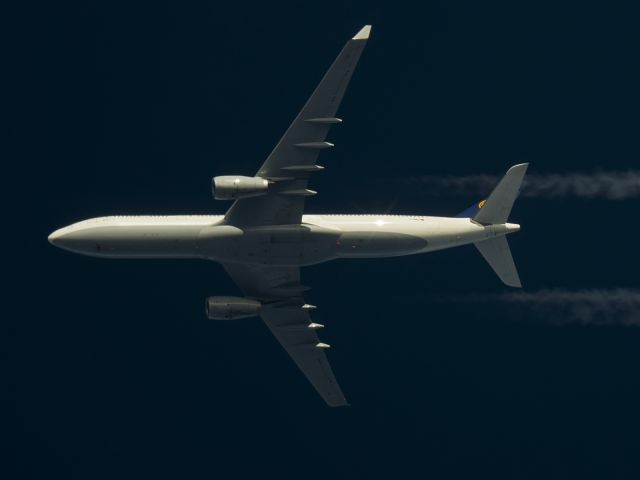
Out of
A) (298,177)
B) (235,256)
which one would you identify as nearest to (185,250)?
(235,256)

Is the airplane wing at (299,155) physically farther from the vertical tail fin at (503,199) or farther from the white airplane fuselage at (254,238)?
the vertical tail fin at (503,199)

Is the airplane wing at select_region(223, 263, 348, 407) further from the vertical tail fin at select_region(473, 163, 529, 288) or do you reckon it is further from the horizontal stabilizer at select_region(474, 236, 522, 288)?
the vertical tail fin at select_region(473, 163, 529, 288)

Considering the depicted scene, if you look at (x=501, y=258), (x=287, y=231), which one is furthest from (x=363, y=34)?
(x=501, y=258)

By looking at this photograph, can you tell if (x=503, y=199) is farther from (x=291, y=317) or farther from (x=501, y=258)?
(x=291, y=317)

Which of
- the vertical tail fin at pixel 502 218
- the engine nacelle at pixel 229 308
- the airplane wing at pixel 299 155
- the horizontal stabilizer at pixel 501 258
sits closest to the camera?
the airplane wing at pixel 299 155

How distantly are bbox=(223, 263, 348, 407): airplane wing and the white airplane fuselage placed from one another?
9.53 feet

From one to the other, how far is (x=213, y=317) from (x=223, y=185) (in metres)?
10.3

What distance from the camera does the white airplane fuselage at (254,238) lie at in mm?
80750

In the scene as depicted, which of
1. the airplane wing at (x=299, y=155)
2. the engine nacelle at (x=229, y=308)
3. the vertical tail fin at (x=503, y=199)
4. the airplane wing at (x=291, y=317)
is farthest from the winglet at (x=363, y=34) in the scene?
the engine nacelle at (x=229, y=308)

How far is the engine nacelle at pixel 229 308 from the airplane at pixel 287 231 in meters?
0.06

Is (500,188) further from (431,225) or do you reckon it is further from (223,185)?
(223,185)

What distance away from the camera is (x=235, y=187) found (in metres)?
77.9

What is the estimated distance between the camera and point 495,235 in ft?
278

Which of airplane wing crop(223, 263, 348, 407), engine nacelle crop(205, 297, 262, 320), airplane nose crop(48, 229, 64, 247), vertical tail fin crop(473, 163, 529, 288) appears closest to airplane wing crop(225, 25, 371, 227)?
airplane wing crop(223, 263, 348, 407)
